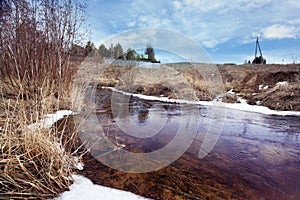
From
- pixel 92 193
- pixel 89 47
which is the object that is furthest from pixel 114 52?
pixel 92 193

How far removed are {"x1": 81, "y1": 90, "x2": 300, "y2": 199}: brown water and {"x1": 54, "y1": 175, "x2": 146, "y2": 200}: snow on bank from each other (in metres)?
0.09

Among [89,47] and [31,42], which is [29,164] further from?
[89,47]

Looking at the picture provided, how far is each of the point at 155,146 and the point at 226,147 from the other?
111 centimetres

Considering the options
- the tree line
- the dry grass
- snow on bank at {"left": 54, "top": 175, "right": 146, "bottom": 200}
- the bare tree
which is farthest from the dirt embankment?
snow on bank at {"left": 54, "top": 175, "right": 146, "bottom": 200}

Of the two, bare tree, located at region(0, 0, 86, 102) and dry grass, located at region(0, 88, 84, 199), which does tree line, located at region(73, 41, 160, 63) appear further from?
dry grass, located at region(0, 88, 84, 199)

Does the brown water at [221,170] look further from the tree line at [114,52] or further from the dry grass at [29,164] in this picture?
the tree line at [114,52]

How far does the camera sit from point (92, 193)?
161 cm

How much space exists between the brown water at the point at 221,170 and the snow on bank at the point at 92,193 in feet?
0.29

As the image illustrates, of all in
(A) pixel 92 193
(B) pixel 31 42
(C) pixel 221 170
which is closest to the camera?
(A) pixel 92 193

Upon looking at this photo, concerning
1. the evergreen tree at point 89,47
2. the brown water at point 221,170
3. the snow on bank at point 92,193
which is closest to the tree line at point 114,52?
the evergreen tree at point 89,47

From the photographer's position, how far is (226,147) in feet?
9.37

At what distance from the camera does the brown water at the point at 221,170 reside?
1735 millimetres

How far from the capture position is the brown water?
1.74 metres

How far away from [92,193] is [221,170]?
145 centimetres
